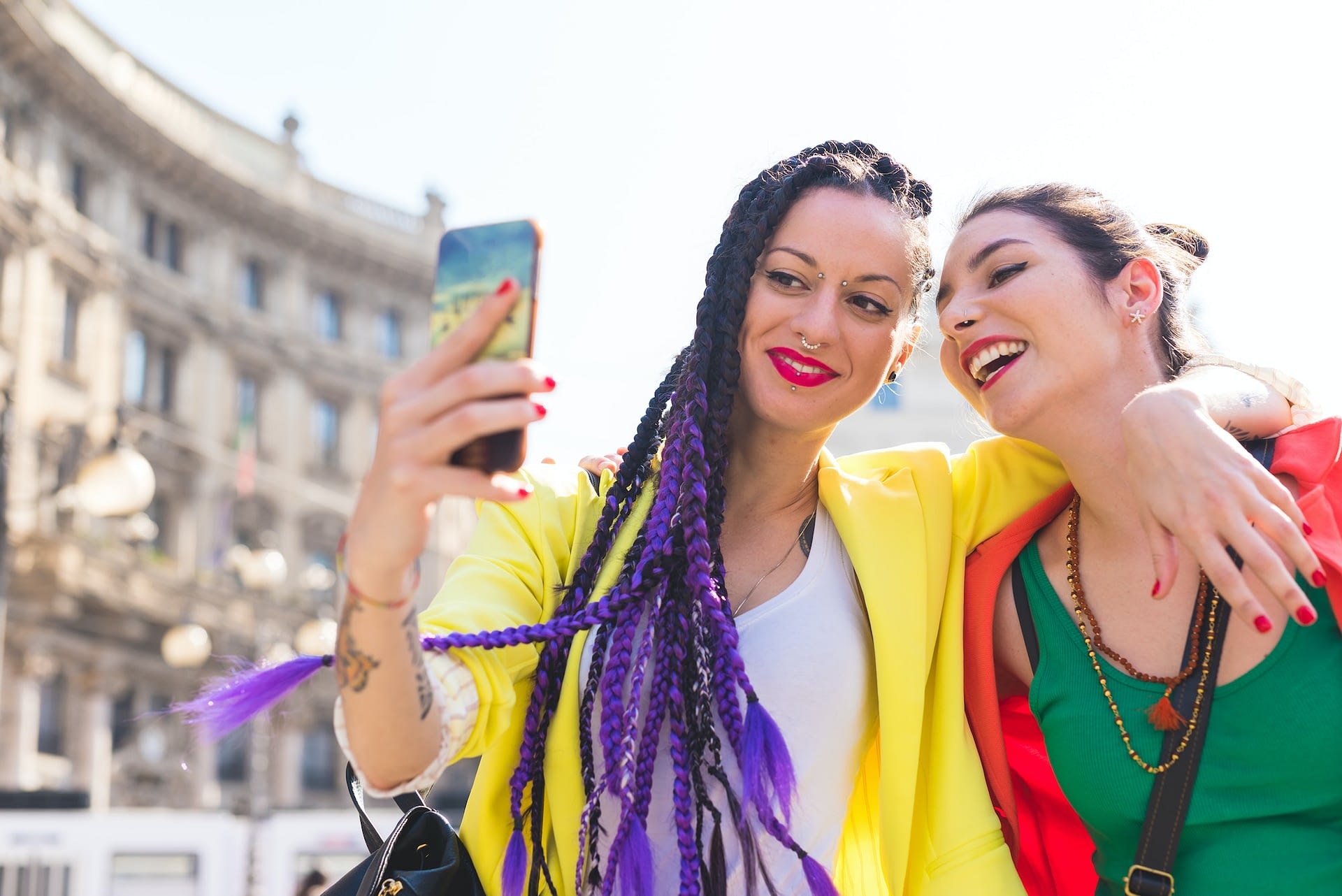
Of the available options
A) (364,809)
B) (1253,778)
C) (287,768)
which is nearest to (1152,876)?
(1253,778)

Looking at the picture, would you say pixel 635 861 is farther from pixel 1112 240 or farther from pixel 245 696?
pixel 1112 240

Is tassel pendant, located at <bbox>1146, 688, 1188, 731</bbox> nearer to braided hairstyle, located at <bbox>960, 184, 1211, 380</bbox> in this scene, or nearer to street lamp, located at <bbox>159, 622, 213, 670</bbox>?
braided hairstyle, located at <bbox>960, 184, 1211, 380</bbox>

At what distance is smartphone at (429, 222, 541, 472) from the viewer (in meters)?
1.51

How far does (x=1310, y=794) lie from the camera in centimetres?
216

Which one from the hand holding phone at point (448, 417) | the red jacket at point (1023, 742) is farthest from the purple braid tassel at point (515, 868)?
the red jacket at point (1023, 742)

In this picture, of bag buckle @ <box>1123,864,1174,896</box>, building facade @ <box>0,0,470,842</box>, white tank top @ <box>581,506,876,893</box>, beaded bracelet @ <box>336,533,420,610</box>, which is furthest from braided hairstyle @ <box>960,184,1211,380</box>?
building facade @ <box>0,0,470,842</box>

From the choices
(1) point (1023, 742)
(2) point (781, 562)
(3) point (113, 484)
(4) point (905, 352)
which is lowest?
(1) point (1023, 742)

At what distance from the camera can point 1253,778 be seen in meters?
2.19

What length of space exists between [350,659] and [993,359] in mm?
1605

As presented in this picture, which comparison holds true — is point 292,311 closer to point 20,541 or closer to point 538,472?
point 20,541

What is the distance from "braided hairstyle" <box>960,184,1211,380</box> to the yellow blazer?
0.50m

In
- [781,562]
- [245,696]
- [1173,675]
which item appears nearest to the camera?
[245,696]

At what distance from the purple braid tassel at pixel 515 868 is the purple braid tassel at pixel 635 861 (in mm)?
188

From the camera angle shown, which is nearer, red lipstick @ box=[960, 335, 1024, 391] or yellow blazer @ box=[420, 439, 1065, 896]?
yellow blazer @ box=[420, 439, 1065, 896]
